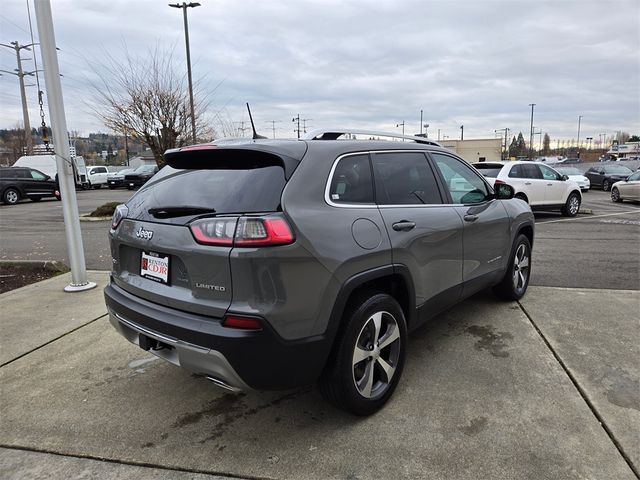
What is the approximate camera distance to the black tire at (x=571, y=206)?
13.6m

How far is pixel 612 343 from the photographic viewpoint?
3.98 meters

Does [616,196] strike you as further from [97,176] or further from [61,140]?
[97,176]

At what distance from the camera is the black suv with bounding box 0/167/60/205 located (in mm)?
21422

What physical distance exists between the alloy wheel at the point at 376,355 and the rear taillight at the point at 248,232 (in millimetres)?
849

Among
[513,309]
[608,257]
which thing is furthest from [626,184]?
[513,309]

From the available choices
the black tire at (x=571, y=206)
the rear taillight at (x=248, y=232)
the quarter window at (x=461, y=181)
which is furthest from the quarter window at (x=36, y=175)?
the rear taillight at (x=248, y=232)

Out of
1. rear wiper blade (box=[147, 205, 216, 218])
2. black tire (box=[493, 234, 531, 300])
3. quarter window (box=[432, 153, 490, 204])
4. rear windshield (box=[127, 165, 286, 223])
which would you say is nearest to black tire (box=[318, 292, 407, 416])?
rear windshield (box=[127, 165, 286, 223])

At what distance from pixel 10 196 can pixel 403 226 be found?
77.9ft

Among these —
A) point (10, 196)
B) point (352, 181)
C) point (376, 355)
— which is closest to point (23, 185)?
point (10, 196)

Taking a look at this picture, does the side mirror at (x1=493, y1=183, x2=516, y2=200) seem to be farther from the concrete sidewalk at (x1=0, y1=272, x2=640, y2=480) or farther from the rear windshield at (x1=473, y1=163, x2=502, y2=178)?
the rear windshield at (x1=473, y1=163, x2=502, y2=178)

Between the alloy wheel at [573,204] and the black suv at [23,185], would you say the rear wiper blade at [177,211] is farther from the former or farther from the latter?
the black suv at [23,185]

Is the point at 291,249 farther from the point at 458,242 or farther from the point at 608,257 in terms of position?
the point at 608,257

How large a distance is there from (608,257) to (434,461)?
6.74 m

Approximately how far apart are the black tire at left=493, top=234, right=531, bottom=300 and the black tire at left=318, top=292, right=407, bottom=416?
228 cm
